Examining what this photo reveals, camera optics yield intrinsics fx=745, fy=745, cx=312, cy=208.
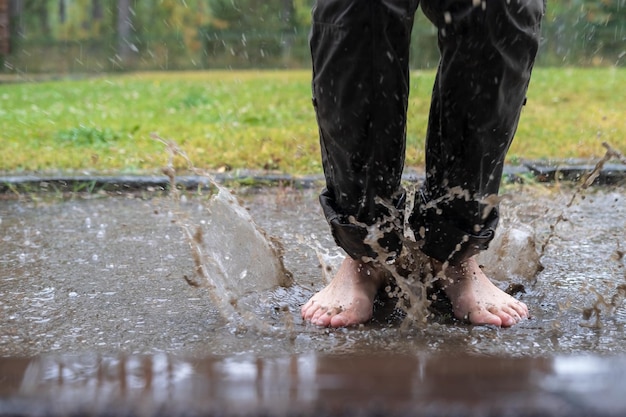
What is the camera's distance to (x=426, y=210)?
2.05m

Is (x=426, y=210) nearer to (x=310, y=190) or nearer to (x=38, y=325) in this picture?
(x=38, y=325)

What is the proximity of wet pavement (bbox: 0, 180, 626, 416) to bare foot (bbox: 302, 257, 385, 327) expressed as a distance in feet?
0.15

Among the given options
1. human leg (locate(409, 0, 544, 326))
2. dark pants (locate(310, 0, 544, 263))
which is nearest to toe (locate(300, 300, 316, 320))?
dark pants (locate(310, 0, 544, 263))

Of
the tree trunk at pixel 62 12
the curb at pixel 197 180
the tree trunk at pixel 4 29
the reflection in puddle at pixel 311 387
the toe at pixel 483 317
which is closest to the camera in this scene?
the reflection in puddle at pixel 311 387

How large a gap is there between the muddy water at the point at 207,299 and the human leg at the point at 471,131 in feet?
0.49

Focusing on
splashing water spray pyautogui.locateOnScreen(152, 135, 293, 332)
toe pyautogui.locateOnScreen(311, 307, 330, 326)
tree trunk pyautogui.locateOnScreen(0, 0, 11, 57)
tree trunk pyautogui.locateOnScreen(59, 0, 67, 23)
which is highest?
tree trunk pyautogui.locateOnScreen(59, 0, 67, 23)

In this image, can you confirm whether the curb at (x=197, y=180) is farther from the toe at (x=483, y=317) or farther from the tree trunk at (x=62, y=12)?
the tree trunk at (x=62, y=12)

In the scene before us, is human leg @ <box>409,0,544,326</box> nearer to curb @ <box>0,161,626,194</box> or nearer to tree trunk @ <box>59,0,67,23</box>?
curb @ <box>0,161,626,194</box>

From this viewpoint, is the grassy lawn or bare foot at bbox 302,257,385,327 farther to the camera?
the grassy lawn

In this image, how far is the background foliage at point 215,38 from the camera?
1809 cm

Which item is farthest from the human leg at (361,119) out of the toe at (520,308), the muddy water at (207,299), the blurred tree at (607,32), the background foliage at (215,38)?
the blurred tree at (607,32)

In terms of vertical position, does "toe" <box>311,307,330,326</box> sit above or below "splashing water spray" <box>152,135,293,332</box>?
below

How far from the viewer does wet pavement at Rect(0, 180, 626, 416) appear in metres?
1.18

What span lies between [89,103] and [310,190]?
17.4ft
